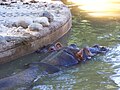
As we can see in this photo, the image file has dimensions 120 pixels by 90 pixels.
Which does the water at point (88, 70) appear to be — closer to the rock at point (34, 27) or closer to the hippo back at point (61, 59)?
the hippo back at point (61, 59)

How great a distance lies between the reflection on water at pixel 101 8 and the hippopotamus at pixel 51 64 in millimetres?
6226

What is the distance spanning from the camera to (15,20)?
1066cm

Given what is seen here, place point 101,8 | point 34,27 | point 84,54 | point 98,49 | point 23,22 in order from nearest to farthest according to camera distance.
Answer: point 84,54
point 98,49
point 34,27
point 23,22
point 101,8

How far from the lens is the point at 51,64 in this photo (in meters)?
7.89

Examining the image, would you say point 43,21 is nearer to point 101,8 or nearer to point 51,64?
point 51,64

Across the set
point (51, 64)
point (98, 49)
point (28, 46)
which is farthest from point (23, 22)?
point (51, 64)

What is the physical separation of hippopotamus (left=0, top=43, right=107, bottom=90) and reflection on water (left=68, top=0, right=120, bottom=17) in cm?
623

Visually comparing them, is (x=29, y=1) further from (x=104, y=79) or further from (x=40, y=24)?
(x=104, y=79)

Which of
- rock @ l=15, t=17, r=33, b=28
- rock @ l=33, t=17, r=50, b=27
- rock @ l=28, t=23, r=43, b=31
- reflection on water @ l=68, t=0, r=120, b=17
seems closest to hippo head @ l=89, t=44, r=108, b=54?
rock @ l=28, t=23, r=43, b=31

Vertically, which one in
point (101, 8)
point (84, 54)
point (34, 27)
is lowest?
point (101, 8)

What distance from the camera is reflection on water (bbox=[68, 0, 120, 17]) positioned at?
15335 mm

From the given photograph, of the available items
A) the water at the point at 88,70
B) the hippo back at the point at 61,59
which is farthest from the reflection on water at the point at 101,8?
the hippo back at the point at 61,59

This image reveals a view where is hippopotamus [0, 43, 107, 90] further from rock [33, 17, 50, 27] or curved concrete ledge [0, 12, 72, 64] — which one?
rock [33, 17, 50, 27]

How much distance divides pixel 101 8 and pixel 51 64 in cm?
947
